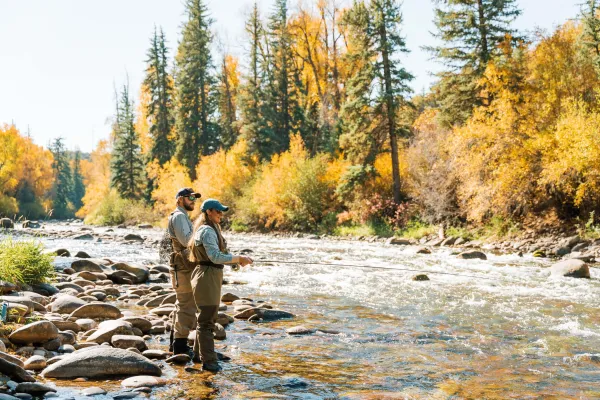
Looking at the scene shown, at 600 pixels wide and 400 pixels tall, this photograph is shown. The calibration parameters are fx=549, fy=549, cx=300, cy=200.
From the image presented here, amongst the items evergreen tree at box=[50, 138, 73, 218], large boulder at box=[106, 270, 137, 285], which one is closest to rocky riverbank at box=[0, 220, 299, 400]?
large boulder at box=[106, 270, 137, 285]

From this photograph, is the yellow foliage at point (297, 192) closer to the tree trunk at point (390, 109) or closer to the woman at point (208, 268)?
the tree trunk at point (390, 109)

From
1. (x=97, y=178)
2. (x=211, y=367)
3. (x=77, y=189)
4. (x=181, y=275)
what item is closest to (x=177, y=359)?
(x=211, y=367)

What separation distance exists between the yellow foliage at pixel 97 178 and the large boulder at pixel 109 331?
51555mm

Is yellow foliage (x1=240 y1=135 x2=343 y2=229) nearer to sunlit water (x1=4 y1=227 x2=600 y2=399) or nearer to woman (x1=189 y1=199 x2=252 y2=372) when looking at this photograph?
sunlit water (x1=4 y1=227 x2=600 y2=399)

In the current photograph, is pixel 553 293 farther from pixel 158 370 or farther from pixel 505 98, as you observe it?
pixel 505 98

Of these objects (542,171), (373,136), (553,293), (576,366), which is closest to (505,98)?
(542,171)

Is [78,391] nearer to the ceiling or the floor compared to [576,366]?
nearer to the ceiling

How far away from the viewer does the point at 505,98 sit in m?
22.8

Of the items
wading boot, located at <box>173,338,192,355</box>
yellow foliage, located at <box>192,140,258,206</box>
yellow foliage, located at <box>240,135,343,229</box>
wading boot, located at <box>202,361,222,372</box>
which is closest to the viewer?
wading boot, located at <box>202,361,222,372</box>

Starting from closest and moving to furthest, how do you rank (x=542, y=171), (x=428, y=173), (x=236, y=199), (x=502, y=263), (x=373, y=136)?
(x=502, y=263) → (x=542, y=171) → (x=428, y=173) → (x=373, y=136) → (x=236, y=199)

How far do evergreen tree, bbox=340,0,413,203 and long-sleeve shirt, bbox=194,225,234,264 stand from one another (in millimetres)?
24045

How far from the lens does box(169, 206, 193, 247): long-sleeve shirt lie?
238 inches

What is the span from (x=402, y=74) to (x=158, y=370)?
2577 centimetres

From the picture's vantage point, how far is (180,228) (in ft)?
19.9
